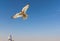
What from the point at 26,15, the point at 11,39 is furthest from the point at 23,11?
the point at 11,39

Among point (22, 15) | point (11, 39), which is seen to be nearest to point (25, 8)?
point (22, 15)

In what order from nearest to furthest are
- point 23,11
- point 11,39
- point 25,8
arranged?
point 25,8
point 23,11
point 11,39

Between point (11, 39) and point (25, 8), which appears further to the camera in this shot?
point (11, 39)

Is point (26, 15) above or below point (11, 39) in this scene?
below

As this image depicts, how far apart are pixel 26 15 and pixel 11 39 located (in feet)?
57.2

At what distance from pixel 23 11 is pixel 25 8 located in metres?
0.80

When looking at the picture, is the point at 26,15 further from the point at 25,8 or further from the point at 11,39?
the point at 11,39

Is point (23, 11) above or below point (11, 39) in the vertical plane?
below

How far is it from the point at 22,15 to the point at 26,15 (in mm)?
280

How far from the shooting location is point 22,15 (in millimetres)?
12055

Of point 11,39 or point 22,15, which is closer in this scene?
point 22,15

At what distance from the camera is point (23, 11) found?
12.6 meters

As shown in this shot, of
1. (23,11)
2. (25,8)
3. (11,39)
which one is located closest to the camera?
(25,8)

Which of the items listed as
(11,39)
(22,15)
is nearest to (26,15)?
(22,15)
